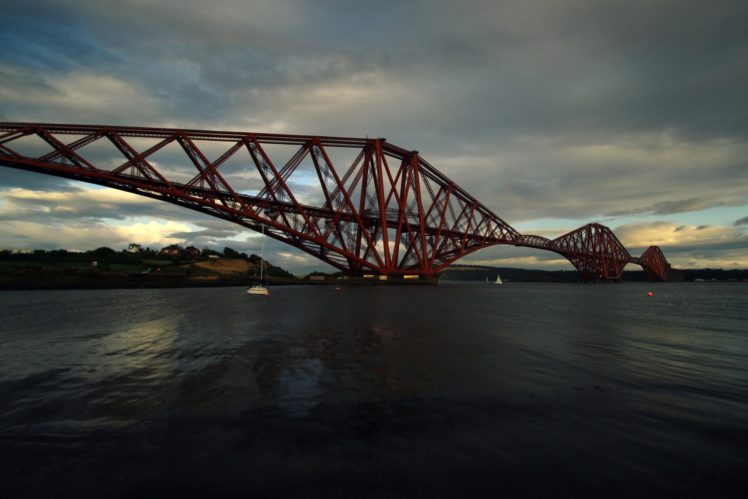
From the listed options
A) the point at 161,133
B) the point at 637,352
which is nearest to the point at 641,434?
the point at 637,352

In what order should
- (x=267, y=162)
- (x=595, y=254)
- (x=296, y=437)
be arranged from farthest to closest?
(x=595, y=254)
(x=267, y=162)
(x=296, y=437)

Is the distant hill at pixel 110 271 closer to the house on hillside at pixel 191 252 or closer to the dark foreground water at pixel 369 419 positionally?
the house on hillside at pixel 191 252

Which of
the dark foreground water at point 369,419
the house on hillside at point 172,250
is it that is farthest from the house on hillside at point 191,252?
the dark foreground water at point 369,419

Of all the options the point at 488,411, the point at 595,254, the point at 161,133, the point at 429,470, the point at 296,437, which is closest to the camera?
→ the point at 429,470

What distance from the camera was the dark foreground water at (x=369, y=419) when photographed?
4020mm

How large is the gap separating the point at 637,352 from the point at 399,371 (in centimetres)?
884

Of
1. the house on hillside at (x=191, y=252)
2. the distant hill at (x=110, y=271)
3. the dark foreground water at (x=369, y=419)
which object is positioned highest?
the house on hillside at (x=191, y=252)

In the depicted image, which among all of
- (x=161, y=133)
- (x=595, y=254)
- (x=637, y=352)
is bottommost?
(x=637, y=352)

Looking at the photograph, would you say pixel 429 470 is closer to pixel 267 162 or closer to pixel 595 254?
pixel 267 162

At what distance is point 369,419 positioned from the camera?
591 centimetres

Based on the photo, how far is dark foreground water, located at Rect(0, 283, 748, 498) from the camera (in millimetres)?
4020

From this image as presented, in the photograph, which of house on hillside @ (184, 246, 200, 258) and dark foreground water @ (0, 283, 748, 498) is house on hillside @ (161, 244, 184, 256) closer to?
house on hillside @ (184, 246, 200, 258)

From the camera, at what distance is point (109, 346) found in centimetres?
1223

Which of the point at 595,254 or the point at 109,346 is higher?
the point at 595,254
